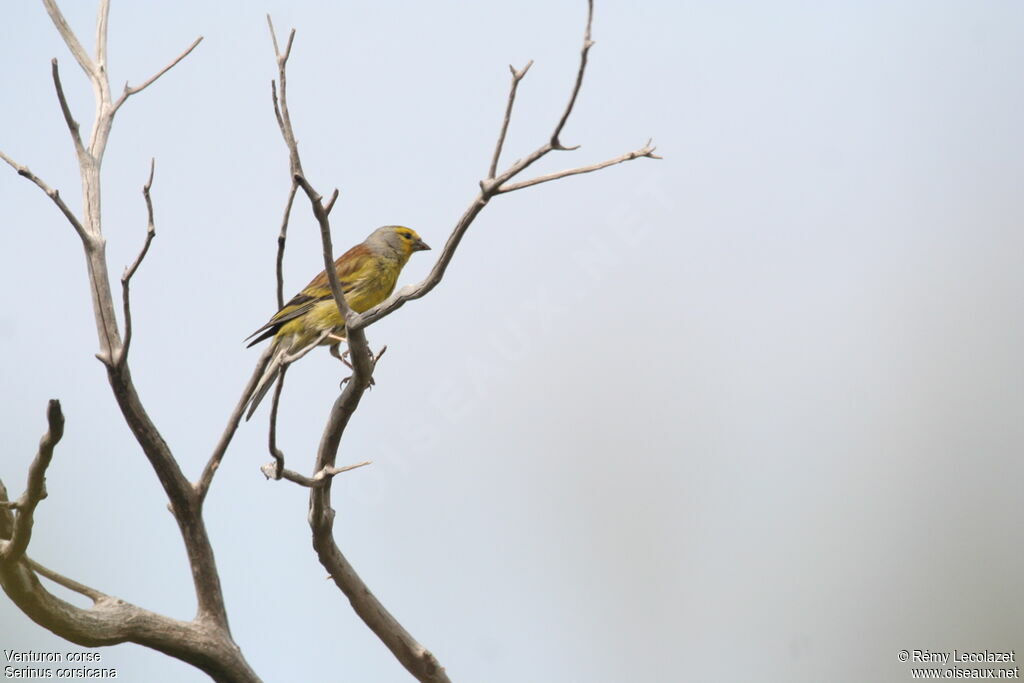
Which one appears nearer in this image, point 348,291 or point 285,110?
point 285,110

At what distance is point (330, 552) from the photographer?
16.6ft

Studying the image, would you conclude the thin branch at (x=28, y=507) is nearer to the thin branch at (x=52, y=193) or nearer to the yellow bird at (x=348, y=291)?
the thin branch at (x=52, y=193)

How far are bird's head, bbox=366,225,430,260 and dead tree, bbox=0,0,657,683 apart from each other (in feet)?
9.44

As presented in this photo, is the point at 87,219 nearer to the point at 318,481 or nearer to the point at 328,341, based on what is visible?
the point at 318,481

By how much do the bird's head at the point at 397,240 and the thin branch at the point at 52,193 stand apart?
358cm

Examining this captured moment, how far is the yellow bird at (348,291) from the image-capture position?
6.83 m

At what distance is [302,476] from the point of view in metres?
4.50

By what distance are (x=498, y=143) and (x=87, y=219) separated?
1897 mm

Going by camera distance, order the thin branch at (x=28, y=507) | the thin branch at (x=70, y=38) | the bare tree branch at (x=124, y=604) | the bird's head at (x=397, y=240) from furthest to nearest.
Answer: the bird's head at (x=397, y=240) → the thin branch at (x=70, y=38) → the bare tree branch at (x=124, y=604) → the thin branch at (x=28, y=507)

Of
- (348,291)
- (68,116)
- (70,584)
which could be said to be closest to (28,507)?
(70,584)

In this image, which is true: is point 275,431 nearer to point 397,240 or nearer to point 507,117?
point 507,117

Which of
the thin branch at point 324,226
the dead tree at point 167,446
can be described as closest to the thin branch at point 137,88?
the dead tree at point 167,446

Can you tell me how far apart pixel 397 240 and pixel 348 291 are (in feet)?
2.56

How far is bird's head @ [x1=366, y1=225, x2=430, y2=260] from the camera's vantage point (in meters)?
7.81
